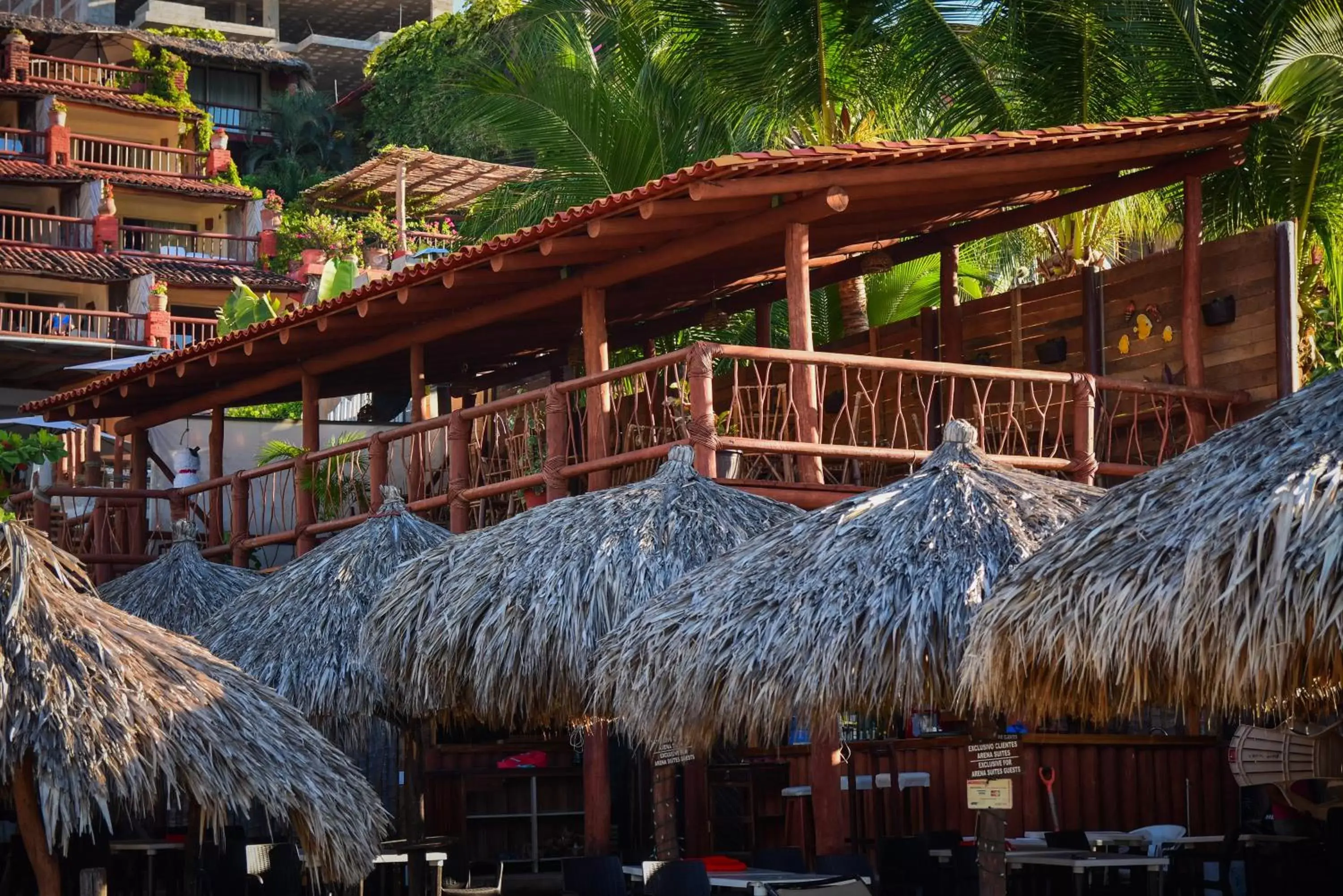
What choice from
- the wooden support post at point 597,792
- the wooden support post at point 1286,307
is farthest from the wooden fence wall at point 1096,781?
the wooden support post at point 1286,307

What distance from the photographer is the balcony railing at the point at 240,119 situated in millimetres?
55438

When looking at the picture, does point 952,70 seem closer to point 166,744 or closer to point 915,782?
point 915,782

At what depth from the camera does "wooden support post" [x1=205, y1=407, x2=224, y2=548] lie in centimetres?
1717

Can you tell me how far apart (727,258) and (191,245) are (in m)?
31.4

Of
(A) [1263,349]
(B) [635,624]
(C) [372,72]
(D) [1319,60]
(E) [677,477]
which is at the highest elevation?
(C) [372,72]

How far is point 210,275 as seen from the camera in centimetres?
4147

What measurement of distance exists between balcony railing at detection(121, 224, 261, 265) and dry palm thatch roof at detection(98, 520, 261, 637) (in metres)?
27.3

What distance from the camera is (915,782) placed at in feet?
44.5

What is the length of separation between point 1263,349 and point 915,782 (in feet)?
12.9

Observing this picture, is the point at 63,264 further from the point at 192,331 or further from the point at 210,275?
the point at 210,275

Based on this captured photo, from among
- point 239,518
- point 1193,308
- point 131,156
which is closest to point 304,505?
point 239,518

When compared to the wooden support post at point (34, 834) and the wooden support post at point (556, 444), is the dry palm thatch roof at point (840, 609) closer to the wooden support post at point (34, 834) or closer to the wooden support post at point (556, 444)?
the wooden support post at point (556, 444)

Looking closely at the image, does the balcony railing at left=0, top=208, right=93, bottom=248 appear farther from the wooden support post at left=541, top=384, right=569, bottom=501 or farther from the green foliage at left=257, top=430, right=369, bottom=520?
the wooden support post at left=541, top=384, right=569, bottom=501

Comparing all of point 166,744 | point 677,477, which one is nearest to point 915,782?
point 677,477
